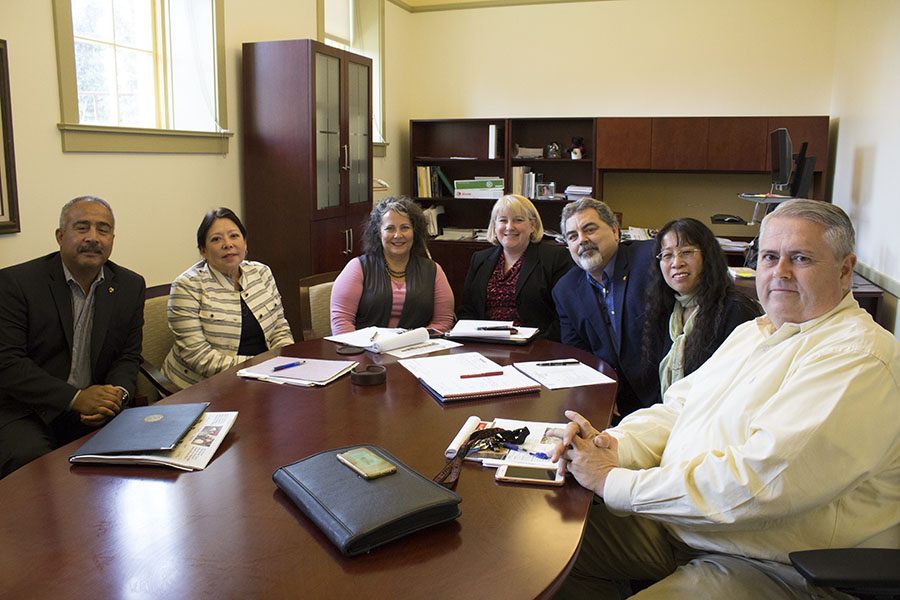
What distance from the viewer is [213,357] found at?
113 inches

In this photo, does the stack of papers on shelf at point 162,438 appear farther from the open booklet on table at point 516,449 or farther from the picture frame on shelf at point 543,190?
the picture frame on shelf at point 543,190

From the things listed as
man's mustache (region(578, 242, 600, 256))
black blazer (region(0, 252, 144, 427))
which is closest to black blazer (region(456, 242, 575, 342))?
man's mustache (region(578, 242, 600, 256))

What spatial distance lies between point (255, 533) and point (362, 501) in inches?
7.4

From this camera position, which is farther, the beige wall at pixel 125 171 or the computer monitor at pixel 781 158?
the computer monitor at pixel 781 158

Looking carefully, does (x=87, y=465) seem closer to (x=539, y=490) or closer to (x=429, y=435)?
(x=429, y=435)

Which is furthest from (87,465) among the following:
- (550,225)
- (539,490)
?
(550,225)

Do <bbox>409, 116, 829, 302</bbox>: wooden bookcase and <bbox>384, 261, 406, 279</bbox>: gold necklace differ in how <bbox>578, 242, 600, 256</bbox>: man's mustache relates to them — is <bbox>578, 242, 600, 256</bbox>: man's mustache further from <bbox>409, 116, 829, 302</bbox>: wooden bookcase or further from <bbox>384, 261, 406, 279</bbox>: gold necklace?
<bbox>409, 116, 829, 302</bbox>: wooden bookcase

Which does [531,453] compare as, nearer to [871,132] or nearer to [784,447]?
[784,447]

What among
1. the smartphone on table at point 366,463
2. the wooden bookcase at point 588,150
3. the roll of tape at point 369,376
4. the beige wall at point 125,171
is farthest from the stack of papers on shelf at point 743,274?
the smartphone on table at point 366,463

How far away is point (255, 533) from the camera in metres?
1.27

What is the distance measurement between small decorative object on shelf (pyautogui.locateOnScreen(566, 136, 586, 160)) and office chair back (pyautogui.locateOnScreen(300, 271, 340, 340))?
3.22m

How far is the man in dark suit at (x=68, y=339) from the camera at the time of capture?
2430 mm

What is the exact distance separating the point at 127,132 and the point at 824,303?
3.11 meters

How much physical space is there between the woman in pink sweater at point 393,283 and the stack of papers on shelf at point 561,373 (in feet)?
3.14
